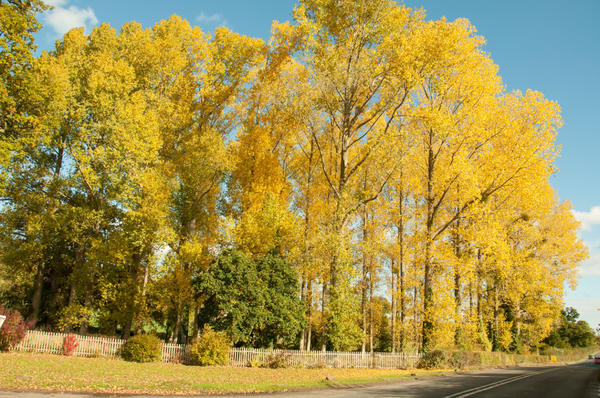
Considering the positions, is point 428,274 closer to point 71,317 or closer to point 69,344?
point 69,344

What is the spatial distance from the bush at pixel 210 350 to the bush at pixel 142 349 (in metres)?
1.84

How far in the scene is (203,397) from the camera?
10445 mm

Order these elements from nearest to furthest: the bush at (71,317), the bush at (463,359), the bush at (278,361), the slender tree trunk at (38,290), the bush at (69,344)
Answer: the bush at (69,344), the bush at (278,361), the bush at (71,317), the bush at (463,359), the slender tree trunk at (38,290)

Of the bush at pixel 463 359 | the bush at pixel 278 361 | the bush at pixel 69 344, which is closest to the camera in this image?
the bush at pixel 69 344

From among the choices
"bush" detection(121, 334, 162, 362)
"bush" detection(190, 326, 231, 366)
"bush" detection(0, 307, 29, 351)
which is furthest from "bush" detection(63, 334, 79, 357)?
"bush" detection(190, 326, 231, 366)

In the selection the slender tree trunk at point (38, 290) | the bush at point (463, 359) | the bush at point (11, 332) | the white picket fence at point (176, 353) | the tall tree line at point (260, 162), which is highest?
the tall tree line at point (260, 162)

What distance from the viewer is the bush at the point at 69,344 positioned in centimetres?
1842

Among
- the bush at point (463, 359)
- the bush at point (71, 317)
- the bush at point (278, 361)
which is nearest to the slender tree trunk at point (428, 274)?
the bush at point (463, 359)

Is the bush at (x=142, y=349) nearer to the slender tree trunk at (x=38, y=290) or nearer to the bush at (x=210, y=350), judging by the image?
the bush at (x=210, y=350)

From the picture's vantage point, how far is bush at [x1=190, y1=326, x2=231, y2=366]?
712 inches

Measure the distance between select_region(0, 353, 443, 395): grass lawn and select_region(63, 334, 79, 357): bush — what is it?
1.73m

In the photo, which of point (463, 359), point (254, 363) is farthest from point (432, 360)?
point (254, 363)

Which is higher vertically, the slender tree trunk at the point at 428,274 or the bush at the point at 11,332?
the slender tree trunk at the point at 428,274

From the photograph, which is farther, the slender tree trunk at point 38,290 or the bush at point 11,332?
the slender tree trunk at point 38,290
